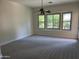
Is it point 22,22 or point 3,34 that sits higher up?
point 22,22

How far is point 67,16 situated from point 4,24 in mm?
4332

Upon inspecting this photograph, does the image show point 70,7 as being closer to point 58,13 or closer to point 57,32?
point 58,13

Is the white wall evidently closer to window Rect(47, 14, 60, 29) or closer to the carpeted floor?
the carpeted floor

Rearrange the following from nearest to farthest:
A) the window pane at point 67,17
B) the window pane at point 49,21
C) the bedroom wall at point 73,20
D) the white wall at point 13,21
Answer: the white wall at point 13,21 → the bedroom wall at point 73,20 → the window pane at point 67,17 → the window pane at point 49,21

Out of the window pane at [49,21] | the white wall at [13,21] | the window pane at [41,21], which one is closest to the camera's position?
the white wall at [13,21]

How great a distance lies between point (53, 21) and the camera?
7.73 m

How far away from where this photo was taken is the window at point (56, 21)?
7160mm

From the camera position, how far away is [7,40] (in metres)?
5.56

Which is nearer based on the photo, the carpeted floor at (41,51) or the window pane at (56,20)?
the carpeted floor at (41,51)

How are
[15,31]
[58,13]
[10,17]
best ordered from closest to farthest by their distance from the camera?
[10,17]
[15,31]
[58,13]

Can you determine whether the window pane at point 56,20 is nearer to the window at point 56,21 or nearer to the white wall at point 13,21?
the window at point 56,21

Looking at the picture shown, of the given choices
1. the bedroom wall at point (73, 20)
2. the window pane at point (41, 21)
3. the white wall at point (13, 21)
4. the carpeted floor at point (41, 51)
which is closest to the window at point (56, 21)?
the window pane at point (41, 21)

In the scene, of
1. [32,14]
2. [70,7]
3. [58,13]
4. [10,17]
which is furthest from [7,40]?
[70,7]

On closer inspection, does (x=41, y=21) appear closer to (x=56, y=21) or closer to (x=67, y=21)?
(x=56, y=21)
